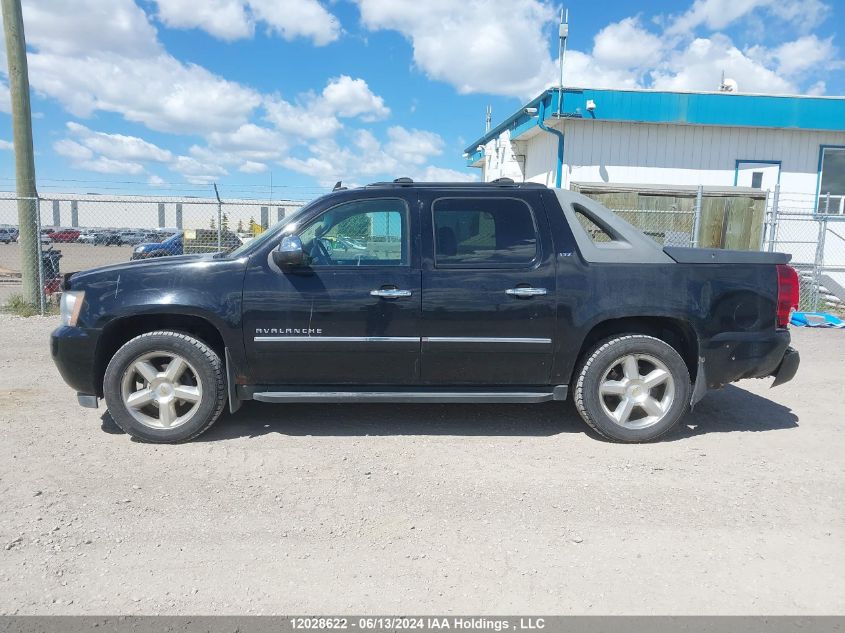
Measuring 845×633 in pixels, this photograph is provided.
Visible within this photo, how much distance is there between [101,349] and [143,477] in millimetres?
1094

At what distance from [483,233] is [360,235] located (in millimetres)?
887

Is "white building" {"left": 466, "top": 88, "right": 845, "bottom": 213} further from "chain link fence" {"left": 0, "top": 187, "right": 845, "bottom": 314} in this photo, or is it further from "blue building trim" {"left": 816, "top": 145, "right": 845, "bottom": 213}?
"chain link fence" {"left": 0, "top": 187, "right": 845, "bottom": 314}

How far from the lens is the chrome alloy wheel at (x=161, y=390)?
461cm

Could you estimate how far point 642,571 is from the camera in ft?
10.2

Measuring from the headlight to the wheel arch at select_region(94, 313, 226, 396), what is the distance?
24cm

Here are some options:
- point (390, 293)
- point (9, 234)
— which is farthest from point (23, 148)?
point (9, 234)

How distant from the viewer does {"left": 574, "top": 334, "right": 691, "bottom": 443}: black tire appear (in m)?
4.73

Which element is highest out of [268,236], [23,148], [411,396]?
[23,148]

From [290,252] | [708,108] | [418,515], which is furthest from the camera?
[708,108]

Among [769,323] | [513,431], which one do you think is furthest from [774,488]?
[513,431]

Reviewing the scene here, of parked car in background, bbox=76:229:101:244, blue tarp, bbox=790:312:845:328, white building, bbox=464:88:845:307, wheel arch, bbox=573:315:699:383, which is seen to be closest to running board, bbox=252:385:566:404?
wheel arch, bbox=573:315:699:383

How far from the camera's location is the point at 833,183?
15.6 metres

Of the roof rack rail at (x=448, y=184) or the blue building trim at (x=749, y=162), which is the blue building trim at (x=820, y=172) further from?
the roof rack rail at (x=448, y=184)

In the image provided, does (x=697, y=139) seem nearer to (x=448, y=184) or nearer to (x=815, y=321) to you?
(x=815, y=321)
